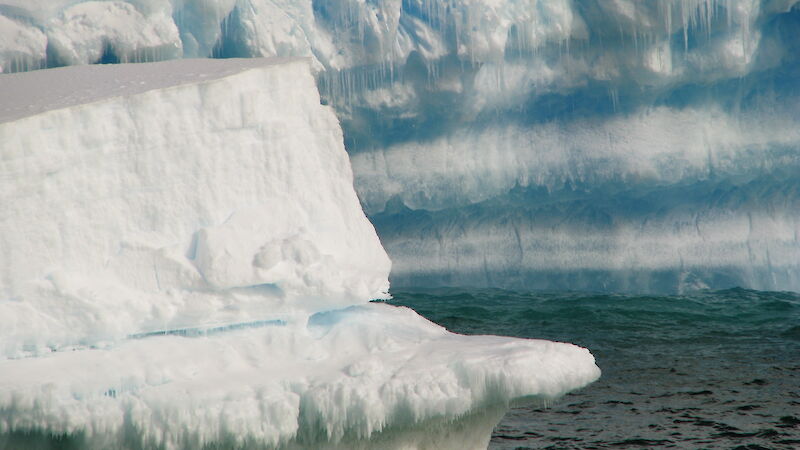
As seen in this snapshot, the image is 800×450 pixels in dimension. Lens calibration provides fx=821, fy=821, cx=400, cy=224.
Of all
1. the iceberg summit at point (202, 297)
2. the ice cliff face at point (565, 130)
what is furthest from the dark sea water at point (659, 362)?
the iceberg summit at point (202, 297)

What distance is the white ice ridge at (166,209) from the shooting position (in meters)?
3.12

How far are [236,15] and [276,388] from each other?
20.2 ft

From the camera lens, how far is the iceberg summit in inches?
120

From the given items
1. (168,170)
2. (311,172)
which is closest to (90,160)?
(168,170)

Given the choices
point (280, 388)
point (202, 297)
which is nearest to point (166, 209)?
point (202, 297)

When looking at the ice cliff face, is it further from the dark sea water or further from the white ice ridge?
the white ice ridge

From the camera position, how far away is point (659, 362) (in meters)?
7.49

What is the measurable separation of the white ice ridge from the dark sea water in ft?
7.18

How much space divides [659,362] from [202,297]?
533 cm

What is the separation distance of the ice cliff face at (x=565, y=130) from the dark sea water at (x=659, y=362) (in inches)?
28.2

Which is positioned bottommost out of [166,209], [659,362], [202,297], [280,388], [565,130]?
[659,362]

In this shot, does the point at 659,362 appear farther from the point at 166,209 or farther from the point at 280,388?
the point at 166,209

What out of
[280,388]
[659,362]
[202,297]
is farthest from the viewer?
[659,362]

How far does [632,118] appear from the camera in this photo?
11.6 m
